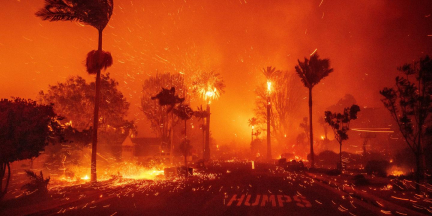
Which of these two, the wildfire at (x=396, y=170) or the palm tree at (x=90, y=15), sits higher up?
the palm tree at (x=90, y=15)

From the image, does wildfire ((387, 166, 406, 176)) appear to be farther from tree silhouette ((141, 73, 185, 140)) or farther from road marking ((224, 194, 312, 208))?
tree silhouette ((141, 73, 185, 140))

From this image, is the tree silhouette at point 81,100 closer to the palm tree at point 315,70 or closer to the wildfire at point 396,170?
the palm tree at point 315,70

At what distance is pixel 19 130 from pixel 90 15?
11416mm

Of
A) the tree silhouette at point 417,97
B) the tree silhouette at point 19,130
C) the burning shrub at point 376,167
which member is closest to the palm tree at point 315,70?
the burning shrub at point 376,167

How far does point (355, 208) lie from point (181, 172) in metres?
19.0

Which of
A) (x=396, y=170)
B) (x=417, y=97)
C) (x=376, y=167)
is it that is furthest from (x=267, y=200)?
(x=396, y=170)

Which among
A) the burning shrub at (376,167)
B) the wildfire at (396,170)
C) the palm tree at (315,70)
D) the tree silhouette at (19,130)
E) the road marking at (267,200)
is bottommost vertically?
the wildfire at (396,170)

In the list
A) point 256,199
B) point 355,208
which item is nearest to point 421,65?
point 355,208

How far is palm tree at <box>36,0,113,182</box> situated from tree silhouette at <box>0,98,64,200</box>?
8956 millimetres

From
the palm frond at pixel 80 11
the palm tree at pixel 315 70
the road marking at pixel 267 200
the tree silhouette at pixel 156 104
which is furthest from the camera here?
the tree silhouette at pixel 156 104

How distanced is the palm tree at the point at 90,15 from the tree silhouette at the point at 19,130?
896cm

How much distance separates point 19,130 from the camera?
12.1 metres

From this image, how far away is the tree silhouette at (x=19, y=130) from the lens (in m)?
11.8

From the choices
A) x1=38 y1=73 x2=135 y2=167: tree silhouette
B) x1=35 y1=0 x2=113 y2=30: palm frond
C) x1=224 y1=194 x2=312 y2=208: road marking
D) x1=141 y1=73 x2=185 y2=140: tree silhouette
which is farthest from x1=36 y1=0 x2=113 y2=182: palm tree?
x1=141 y1=73 x2=185 y2=140: tree silhouette
